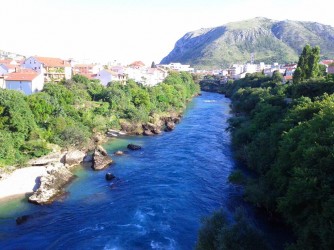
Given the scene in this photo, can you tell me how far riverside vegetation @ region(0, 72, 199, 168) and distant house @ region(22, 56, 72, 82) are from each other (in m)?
7.91

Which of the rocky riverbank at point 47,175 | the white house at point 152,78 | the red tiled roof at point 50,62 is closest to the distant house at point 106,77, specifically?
the red tiled roof at point 50,62

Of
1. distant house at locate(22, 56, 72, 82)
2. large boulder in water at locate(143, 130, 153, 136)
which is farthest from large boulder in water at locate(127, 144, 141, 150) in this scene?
distant house at locate(22, 56, 72, 82)

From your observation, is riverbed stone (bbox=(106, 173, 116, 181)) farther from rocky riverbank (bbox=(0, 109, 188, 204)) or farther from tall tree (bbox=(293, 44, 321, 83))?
tall tree (bbox=(293, 44, 321, 83))

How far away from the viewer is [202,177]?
33375 millimetres

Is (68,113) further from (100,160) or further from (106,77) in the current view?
(106,77)

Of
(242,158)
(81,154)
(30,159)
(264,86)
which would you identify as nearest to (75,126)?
(81,154)

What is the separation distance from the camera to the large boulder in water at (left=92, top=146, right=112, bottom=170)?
120 ft

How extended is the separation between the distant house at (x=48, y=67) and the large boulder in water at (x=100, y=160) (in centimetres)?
3715

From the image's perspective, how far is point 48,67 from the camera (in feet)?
230

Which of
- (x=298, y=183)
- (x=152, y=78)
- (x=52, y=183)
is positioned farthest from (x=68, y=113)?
(x=152, y=78)

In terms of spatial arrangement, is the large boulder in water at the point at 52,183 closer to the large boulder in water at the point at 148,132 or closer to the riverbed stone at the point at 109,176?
the riverbed stone at the point at 109,176

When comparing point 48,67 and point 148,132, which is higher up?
point 48,67

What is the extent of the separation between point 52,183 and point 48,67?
4687cm

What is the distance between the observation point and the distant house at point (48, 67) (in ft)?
226
